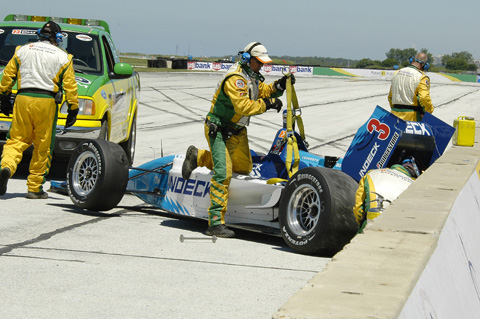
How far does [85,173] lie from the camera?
28.6 ft

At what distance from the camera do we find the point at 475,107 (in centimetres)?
3459

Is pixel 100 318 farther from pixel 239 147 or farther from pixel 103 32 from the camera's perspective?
pixel 103 32

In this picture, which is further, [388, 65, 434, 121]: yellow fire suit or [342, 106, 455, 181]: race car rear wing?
[388, 65, 434, 121]: yellow fire suit

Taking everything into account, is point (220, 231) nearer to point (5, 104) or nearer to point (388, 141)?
point (388, 141)

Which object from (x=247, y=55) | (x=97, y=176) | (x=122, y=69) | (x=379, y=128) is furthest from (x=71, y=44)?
(x=379, y=128)

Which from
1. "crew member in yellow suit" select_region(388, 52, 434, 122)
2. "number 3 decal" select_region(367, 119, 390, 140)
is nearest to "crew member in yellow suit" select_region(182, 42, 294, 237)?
"number 3 decal" select_region(367, 119, 390, 140)

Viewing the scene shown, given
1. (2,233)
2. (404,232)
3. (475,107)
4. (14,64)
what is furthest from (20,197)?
(475,107)

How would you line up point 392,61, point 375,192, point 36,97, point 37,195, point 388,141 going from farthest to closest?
point 392,61, point 37,195, point 36,97, point 388,141, point 375,192

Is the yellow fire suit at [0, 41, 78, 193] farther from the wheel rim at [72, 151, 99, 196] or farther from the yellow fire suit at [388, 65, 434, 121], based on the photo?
the yellow fire suit at [388, 65, 434, 121]

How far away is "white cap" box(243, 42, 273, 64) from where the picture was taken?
7.81 meters

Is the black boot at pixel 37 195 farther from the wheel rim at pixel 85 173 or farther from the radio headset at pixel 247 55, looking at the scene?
the radio headset at pixel 247 55

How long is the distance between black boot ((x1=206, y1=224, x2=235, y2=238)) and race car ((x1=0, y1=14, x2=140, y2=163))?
2.87 meters

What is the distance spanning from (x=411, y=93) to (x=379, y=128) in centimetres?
510

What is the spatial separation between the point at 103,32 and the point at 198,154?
14.1 ft
